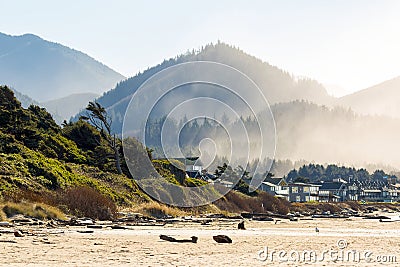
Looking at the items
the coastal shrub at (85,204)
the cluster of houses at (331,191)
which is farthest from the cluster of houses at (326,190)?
the coastal shrub at (85,204)

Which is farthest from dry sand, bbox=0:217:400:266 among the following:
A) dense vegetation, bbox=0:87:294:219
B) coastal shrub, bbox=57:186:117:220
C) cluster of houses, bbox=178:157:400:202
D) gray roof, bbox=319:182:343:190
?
gray roof, bbox=319:182:343:190

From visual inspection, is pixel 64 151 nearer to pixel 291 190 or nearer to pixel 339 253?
pixel 339 253

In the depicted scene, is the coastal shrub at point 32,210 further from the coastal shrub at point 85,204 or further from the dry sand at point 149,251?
the dry sand at point 149,251

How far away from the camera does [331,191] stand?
541 ft

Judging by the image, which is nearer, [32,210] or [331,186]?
[32,210]

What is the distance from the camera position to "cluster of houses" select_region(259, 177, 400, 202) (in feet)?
461

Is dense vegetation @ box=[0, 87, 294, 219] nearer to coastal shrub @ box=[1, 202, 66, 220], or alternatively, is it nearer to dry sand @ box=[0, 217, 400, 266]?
coastal shrub @ box=[1, 202, 66, 220]

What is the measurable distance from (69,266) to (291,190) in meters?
135

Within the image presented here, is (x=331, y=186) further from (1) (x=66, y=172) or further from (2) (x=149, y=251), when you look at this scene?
(2) (x=149, y=251)

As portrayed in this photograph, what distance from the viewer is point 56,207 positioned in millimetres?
32000

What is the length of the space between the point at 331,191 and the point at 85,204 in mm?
140239

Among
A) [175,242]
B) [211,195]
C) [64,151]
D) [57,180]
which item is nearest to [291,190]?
[211,195]

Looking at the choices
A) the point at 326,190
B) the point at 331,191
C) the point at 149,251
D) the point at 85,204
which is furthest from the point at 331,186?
the point at 149,251

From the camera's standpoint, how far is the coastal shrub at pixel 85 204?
33.3 meters
